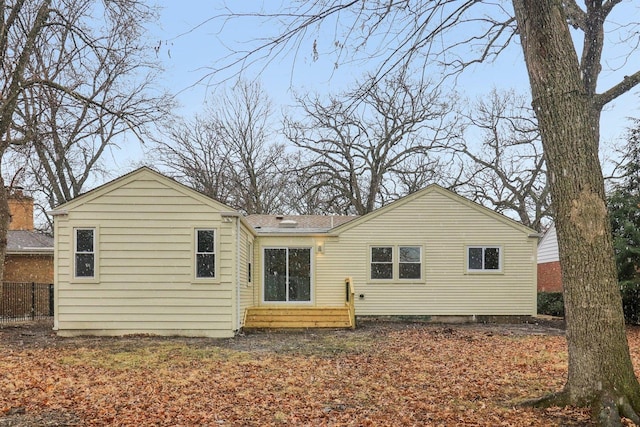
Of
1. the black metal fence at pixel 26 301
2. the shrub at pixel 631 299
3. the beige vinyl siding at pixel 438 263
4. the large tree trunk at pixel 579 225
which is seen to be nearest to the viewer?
the large tree trunk at pixel 579 225

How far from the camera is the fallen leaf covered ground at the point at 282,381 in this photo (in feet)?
17.1

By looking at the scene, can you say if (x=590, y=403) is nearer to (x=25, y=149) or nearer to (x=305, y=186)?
(x=25, y=149)

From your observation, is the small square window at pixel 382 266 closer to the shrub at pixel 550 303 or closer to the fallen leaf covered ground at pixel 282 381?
the fallen leaf covered ground at pixel 282 381

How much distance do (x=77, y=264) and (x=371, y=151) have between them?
19295 mm

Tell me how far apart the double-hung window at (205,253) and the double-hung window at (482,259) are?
8.28m

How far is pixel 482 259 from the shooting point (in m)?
16.1

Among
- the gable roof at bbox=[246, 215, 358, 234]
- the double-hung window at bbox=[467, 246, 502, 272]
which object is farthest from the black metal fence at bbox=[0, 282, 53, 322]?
the double-hung window at bbox=[467, 246, 502, 272]

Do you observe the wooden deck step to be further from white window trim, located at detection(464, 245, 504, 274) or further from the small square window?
white window trim, located at detection(464, 245, 504, 274)

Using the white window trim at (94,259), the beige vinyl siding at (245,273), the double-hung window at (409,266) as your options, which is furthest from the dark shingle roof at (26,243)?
the double-hung window at (409,266)

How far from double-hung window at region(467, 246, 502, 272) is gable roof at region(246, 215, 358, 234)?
4181 millimetres

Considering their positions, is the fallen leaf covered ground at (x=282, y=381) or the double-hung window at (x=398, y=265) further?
the double-hung window at (x=398, y=265)

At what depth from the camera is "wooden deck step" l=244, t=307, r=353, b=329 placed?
560 inches

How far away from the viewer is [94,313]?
12.1m

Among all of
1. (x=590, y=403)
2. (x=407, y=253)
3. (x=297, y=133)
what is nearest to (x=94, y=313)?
(x=407, y=253)
